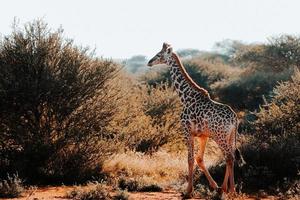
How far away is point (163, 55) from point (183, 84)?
744 millimetres

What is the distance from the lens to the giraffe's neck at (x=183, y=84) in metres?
10.3

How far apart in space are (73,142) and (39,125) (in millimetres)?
835

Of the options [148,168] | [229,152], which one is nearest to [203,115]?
[229,152]

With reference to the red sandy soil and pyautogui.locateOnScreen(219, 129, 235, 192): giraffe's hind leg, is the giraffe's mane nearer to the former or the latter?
pyautogui.locateOnScreen(219, 129, 235, 192): giraffe's hind leg

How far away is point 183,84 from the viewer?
414 inches

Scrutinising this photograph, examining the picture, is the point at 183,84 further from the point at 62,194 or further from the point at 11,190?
the point at 11,190

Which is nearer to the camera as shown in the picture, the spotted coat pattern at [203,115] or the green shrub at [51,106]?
the spotted coat pattern at [203,115]

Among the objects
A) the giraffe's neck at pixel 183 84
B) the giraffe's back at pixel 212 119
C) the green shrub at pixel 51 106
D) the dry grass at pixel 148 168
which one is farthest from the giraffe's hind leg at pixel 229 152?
the green shrub at pixel 51 106

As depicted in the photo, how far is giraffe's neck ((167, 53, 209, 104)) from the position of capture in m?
10.3

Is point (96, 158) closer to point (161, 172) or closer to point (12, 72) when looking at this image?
point (161, 172)

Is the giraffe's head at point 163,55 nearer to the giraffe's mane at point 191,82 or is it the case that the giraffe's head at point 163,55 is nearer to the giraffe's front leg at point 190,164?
the giraffe's mane at point 191,82

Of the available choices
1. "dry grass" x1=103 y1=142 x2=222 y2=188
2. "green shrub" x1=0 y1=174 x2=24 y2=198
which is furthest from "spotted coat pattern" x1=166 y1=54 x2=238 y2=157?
"green shrub" x1=0 y1=174 x2=24 y2=198

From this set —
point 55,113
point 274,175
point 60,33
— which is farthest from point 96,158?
point 274,175

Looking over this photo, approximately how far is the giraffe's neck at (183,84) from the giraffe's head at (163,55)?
0.09 metres
